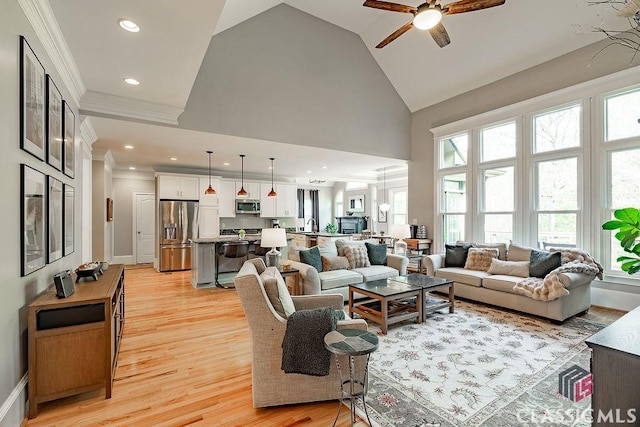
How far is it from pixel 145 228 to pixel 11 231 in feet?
23.7

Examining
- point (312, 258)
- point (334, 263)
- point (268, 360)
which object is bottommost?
point (268, 360)

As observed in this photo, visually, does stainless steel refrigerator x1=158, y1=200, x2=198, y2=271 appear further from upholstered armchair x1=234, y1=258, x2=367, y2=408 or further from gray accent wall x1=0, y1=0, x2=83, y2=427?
upholstered armchair x1=234, y1=258, x2=367, y2=408

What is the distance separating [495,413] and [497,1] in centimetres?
338

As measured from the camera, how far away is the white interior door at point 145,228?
27.3ft

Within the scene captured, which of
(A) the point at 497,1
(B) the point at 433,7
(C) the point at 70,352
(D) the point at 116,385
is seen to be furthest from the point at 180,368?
(A) the point at 497,1

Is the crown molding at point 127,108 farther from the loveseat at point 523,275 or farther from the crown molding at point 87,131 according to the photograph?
the loveseat at point 523,275

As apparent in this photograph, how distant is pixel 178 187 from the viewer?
7.40m

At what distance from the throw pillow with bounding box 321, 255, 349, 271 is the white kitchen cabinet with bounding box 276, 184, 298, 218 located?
509cm

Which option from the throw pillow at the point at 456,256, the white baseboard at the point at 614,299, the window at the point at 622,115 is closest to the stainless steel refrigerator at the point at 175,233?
the throw pillow at the point at 456,256

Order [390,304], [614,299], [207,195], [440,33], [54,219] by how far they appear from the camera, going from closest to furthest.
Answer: [54,219]
[440,33]
[390,304]
[614,299]
[207,195]

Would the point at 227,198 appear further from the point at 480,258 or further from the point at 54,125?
the point at 480,258

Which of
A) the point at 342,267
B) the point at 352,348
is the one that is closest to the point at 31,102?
the point at 352,348

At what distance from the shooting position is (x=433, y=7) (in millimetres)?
2824

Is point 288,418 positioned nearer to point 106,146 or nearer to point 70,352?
point 70,352
